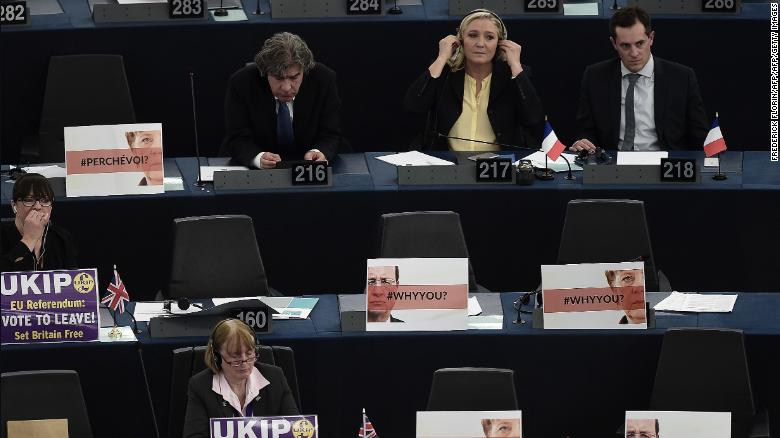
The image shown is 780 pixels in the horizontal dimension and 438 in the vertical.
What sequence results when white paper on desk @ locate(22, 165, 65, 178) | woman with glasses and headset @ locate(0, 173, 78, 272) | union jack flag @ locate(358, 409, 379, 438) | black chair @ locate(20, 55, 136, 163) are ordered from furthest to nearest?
1. black chair @ locate(20, 55, 136, 163)
2. white paper on desk @ locate(22, 165, 65, 178)
3. woman with glasses and headset @ locate(0, 173, 78, 272)
4. union jack flag @ locate(358, 409, 379, 438)

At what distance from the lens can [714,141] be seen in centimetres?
857

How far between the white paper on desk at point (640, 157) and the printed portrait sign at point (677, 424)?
2225mm

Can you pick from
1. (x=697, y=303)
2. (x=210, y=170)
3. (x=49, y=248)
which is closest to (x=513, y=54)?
(x=210, y=170)

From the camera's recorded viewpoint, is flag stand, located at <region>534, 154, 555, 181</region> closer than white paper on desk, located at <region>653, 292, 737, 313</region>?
No

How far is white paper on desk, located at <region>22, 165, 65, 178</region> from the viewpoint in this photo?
342 inches

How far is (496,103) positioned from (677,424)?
284cm

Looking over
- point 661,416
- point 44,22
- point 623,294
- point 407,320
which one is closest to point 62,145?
point 44,22

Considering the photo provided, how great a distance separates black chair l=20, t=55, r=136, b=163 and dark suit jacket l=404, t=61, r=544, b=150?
4.89ft

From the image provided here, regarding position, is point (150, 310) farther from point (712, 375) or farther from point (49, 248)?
point (712, 375)

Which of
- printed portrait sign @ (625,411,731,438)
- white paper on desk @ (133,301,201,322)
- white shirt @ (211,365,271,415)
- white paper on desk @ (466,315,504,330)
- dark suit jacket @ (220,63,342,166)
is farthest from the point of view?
dark suit jacket @ (220,63,342,166)

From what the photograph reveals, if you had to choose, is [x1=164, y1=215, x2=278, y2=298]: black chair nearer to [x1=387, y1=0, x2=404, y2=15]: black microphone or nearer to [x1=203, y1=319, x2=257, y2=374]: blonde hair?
[x1=203, y1=319, x2=257, y2=374]: blonde hair

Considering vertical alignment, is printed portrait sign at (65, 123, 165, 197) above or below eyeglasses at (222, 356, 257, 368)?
above

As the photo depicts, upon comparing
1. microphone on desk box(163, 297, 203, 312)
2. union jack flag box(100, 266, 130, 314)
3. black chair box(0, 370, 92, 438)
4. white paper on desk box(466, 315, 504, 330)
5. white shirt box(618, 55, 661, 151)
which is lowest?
black chair box(0, 370, 92, 438)

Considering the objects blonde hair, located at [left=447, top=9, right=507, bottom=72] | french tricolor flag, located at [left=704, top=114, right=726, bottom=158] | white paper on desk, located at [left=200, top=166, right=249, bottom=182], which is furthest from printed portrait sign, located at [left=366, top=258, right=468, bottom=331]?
blonde hair, located at [left=447, top=9, right=507, bottom=72]
